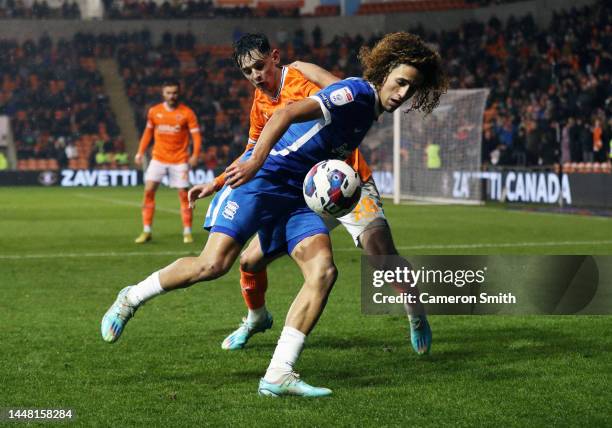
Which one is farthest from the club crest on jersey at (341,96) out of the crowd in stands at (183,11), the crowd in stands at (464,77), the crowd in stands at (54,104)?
the crowd in stands at (183,11)

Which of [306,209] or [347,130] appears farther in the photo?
[306,209]


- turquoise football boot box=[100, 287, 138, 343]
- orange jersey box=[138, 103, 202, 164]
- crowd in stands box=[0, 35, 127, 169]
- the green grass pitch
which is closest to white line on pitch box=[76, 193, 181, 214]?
orange jersey box=[138, 103, 202, 164]

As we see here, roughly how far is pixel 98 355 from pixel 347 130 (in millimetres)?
2238

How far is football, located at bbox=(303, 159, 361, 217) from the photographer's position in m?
5.42

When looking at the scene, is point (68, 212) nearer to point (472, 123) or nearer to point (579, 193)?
point (472, 123)

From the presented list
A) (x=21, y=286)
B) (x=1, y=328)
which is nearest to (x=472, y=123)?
(x=21, y=286)

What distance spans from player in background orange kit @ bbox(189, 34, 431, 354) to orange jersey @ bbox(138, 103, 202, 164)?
325 inches

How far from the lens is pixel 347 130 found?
5.53m

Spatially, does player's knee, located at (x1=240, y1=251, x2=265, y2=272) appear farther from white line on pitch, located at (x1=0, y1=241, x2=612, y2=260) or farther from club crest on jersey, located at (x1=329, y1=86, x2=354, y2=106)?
white line on pitch, located at (x1=0, y1=241, x2=612, y2=260)

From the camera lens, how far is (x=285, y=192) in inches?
229

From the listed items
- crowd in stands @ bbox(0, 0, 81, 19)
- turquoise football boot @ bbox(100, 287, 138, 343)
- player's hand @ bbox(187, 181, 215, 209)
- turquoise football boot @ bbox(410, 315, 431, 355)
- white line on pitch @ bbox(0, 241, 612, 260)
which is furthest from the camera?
crowd in stands @ bbox(0, 0, 81, 19)

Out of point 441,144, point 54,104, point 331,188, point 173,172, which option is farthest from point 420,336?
point 54,104

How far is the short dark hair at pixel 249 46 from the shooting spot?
6348 mm

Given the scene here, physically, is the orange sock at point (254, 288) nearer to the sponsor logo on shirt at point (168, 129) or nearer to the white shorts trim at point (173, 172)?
the white shorts trim at point (173, 172)
